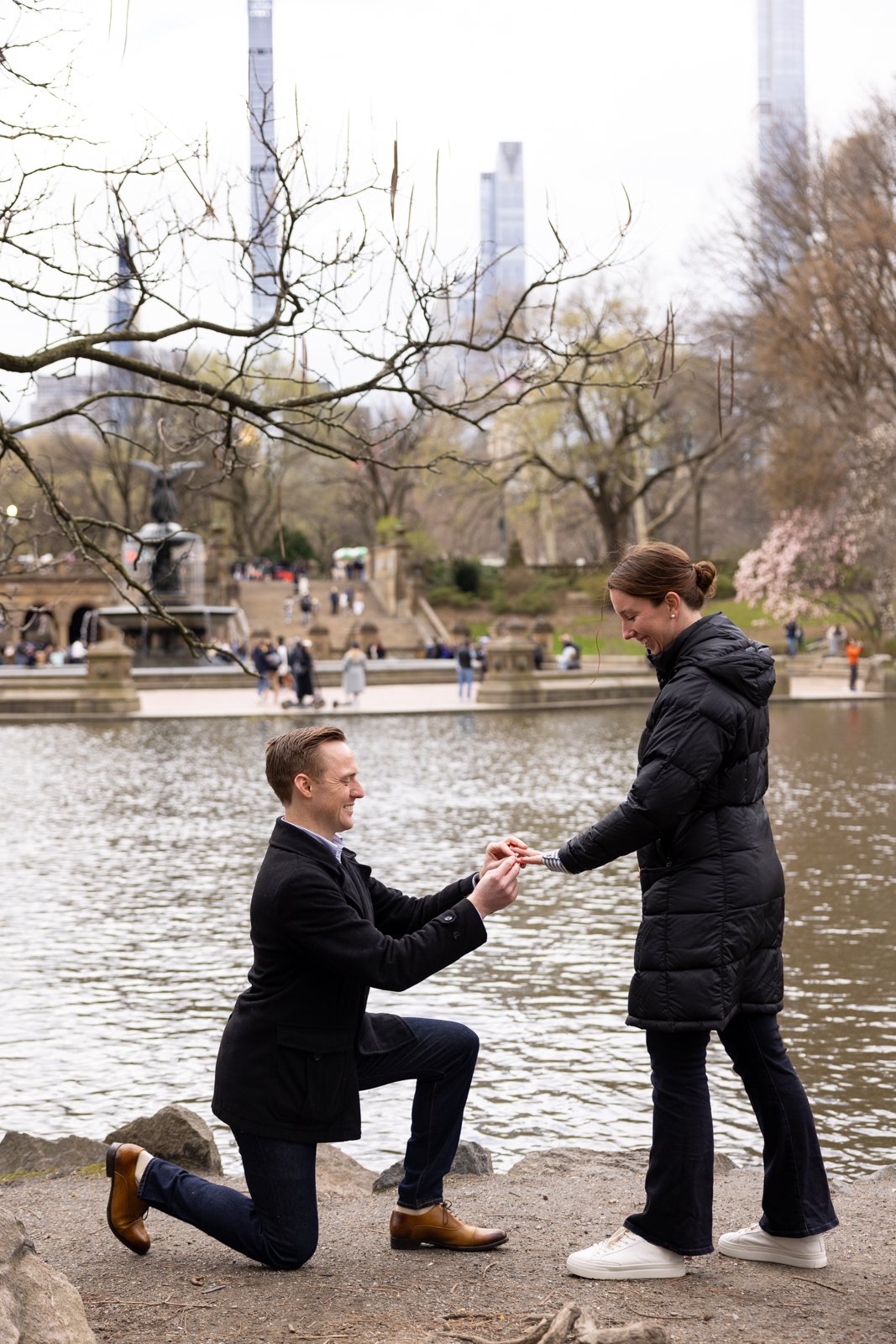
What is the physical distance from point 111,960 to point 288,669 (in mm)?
29605

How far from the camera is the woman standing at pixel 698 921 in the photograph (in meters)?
3.87

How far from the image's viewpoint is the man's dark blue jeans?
13.0ft

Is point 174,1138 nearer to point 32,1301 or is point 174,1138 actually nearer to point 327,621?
point 32,1301

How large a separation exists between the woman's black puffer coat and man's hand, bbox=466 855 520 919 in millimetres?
173

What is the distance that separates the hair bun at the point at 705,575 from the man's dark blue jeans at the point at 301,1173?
1.35 metres

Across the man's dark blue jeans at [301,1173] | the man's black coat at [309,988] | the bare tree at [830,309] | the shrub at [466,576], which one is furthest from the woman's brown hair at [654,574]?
the shrub at [466,576]

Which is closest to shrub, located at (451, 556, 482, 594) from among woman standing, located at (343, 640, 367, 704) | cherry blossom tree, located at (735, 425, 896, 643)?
cherry blossom tree, located at (735, 425, 896, 643)

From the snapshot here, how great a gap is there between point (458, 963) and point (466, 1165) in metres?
3.89

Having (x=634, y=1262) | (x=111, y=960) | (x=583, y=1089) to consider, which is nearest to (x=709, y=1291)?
(x=634, y=1262)

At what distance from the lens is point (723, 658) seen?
3.99m

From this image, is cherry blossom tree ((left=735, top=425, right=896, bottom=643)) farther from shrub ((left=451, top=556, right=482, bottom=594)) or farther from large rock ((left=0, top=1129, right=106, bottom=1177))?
large rock ((left=0, top=1129, right=106, bottom=1177))

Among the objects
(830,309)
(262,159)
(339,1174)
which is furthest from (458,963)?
(830,309)

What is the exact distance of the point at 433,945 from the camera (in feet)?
13.2

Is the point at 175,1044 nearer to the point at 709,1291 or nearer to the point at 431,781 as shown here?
the point at 709,1291
